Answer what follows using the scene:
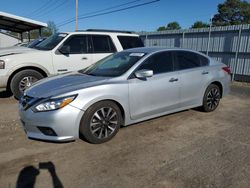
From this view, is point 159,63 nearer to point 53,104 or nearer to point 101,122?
point 101,122

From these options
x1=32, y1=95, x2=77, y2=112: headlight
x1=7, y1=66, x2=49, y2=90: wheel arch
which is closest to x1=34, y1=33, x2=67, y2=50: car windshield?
x1=7, y1=66, x2=49, y2=90: wheel arch

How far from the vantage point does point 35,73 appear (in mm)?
6289

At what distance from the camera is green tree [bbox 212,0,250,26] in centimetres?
5478

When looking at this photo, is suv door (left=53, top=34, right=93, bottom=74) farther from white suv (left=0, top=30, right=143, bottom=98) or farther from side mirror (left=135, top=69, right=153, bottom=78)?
side mirror (left=135, top=69, right=153, bottom=78)

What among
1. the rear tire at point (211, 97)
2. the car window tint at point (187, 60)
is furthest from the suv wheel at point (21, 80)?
Result: the rear tire at point (211, 97)

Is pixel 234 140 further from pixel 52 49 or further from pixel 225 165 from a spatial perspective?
pixel 52 49

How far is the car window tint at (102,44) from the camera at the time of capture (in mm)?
7250

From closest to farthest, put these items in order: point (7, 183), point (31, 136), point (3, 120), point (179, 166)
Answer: point (7, 183) → point (179, 166) → point (31, 136) → point (3, 120)

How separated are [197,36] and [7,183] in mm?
11980

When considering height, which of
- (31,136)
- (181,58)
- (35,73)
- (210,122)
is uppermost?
(181,58)

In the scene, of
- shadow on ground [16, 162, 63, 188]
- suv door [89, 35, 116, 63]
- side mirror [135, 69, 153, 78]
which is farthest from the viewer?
suv door [89, 35, 116, 63]

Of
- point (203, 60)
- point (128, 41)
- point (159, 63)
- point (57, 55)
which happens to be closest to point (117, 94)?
point (159, 63)

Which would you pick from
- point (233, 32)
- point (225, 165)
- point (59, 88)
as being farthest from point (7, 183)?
point (233, 32)

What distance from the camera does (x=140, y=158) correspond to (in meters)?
3.42
